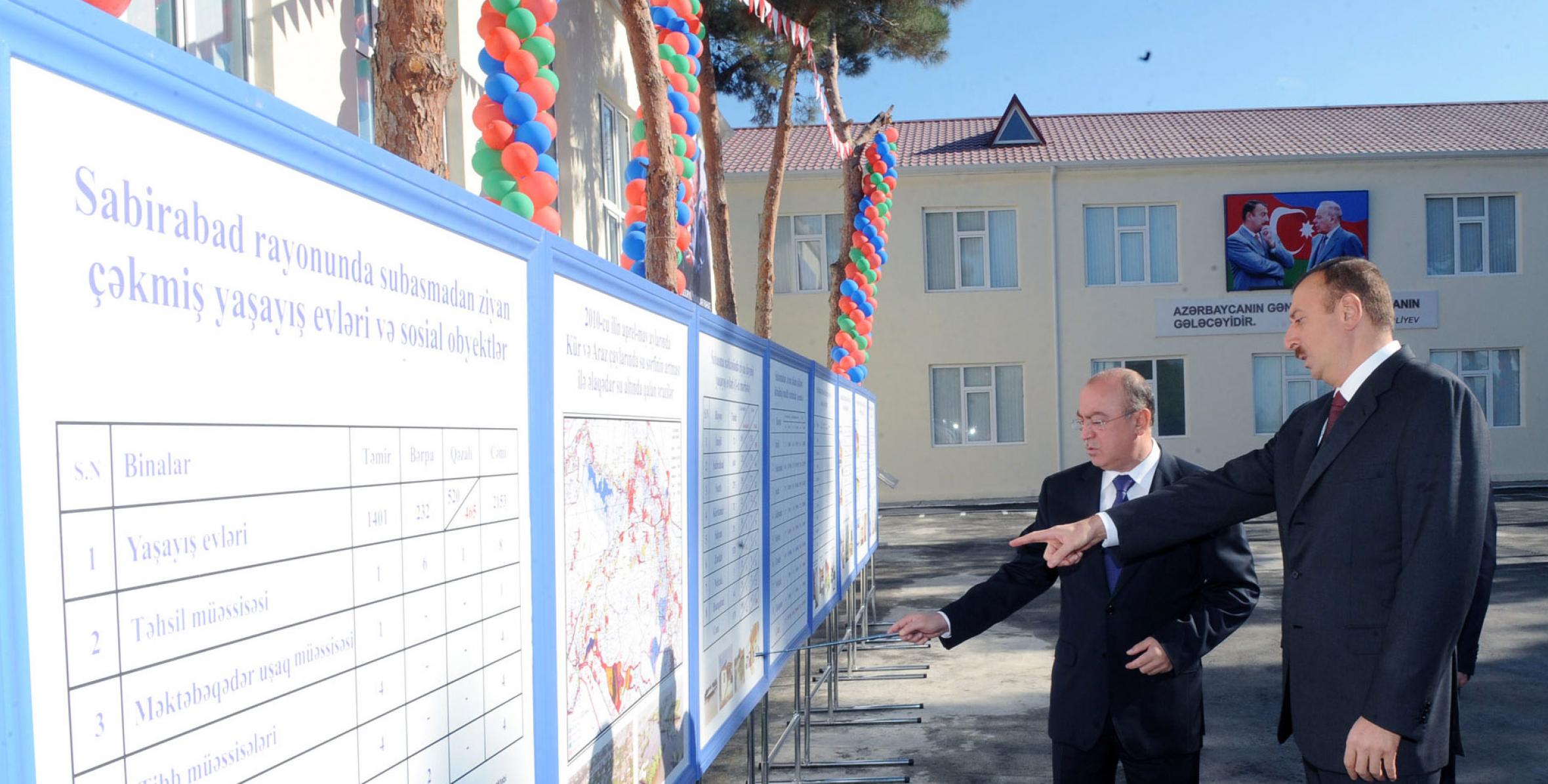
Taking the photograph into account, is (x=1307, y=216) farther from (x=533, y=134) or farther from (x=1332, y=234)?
(x=533, y=134)

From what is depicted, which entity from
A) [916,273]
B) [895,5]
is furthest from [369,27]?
[916,273]

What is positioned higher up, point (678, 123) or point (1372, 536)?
point (678, 123)

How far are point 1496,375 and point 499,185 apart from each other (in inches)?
967

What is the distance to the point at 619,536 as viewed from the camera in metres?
2.26

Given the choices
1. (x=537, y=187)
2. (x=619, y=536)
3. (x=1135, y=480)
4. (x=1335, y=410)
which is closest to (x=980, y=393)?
(x=537, y=187)

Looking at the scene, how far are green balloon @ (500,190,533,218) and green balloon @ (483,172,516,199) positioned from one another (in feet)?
0.08

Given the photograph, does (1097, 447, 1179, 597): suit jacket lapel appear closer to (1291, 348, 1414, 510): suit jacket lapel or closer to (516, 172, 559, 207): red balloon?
(1291, 348, 1414, 510): suit jacket lapel

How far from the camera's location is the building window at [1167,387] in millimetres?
23312

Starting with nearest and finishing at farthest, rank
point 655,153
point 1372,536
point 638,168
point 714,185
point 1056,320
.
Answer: point 1372,536, point 655,153, point 638,168, point 714,185, point 1056,320

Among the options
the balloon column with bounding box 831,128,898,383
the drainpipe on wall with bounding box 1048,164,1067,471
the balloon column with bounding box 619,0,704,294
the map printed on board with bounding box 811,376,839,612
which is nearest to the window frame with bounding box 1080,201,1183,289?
the drainpipe on wall with bounding box 1048,164,1067,471

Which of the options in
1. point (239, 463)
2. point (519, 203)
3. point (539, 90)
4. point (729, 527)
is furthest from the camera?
point (539, 90)

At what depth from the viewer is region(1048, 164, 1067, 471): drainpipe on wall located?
22984 mm

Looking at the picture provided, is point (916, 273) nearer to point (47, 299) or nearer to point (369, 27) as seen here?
point (369, 27)

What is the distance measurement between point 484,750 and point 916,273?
2188 cm
